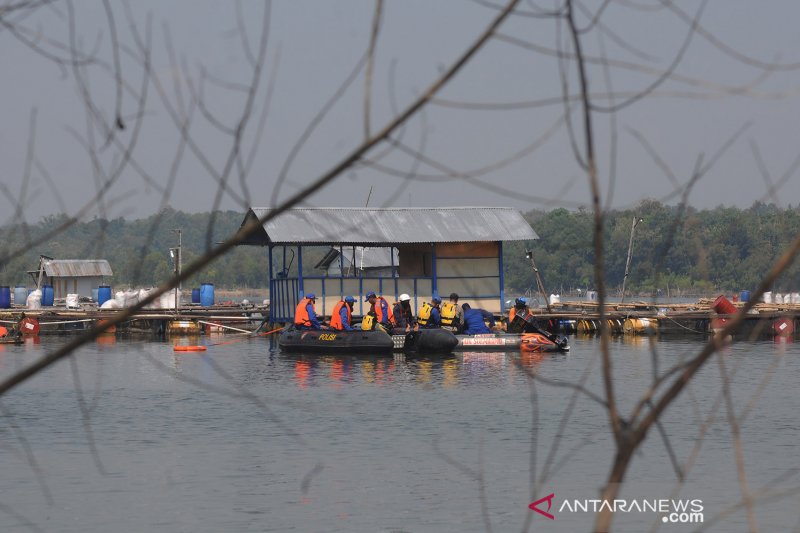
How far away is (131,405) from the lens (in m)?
25.4

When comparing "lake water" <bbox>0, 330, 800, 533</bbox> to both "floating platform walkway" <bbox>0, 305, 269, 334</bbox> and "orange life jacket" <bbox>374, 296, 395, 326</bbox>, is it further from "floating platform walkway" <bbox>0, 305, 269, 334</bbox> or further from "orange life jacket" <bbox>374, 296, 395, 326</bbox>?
"floating platform walkway" <bbox>0, 305, 269, 334</bbox>

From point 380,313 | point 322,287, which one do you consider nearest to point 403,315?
point 380,313

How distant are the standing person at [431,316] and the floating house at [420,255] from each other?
3828 mm

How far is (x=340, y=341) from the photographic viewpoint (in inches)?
1355

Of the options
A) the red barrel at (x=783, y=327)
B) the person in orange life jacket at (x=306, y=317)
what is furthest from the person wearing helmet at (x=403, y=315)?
the red barrel at (x=783, y=327)

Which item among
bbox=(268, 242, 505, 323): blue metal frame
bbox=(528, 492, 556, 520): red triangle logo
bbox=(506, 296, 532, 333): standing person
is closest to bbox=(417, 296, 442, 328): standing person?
bbox=(506, 296, 532, 333): standing person

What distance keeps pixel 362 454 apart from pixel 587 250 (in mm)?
72094

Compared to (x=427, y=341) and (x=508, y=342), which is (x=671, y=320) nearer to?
(x=508, y=342)

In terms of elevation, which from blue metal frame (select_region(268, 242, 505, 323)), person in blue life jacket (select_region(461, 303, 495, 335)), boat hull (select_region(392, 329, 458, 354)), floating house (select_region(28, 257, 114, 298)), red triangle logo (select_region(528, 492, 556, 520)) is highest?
floating house (select_region(28, 257, 114, 298))

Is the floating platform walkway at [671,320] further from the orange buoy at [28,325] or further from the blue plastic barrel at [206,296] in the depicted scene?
the orange buoy at [28,325]

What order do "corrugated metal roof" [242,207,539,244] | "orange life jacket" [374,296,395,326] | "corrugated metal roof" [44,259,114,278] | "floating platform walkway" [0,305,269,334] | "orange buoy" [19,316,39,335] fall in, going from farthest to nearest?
"corrugated metal roof" [44,259,114,278] < "floating platform walkway" [0,305,269,334] < "orange buoy" [19,316,39,335] < "corrugated metal roof" [242,207,539,244] < "orange life jacket" [374,296,395,326]

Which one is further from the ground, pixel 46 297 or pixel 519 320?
pixel 46 297

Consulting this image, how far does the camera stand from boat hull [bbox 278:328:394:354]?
3428cm

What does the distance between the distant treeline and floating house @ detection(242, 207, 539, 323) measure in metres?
2.68
